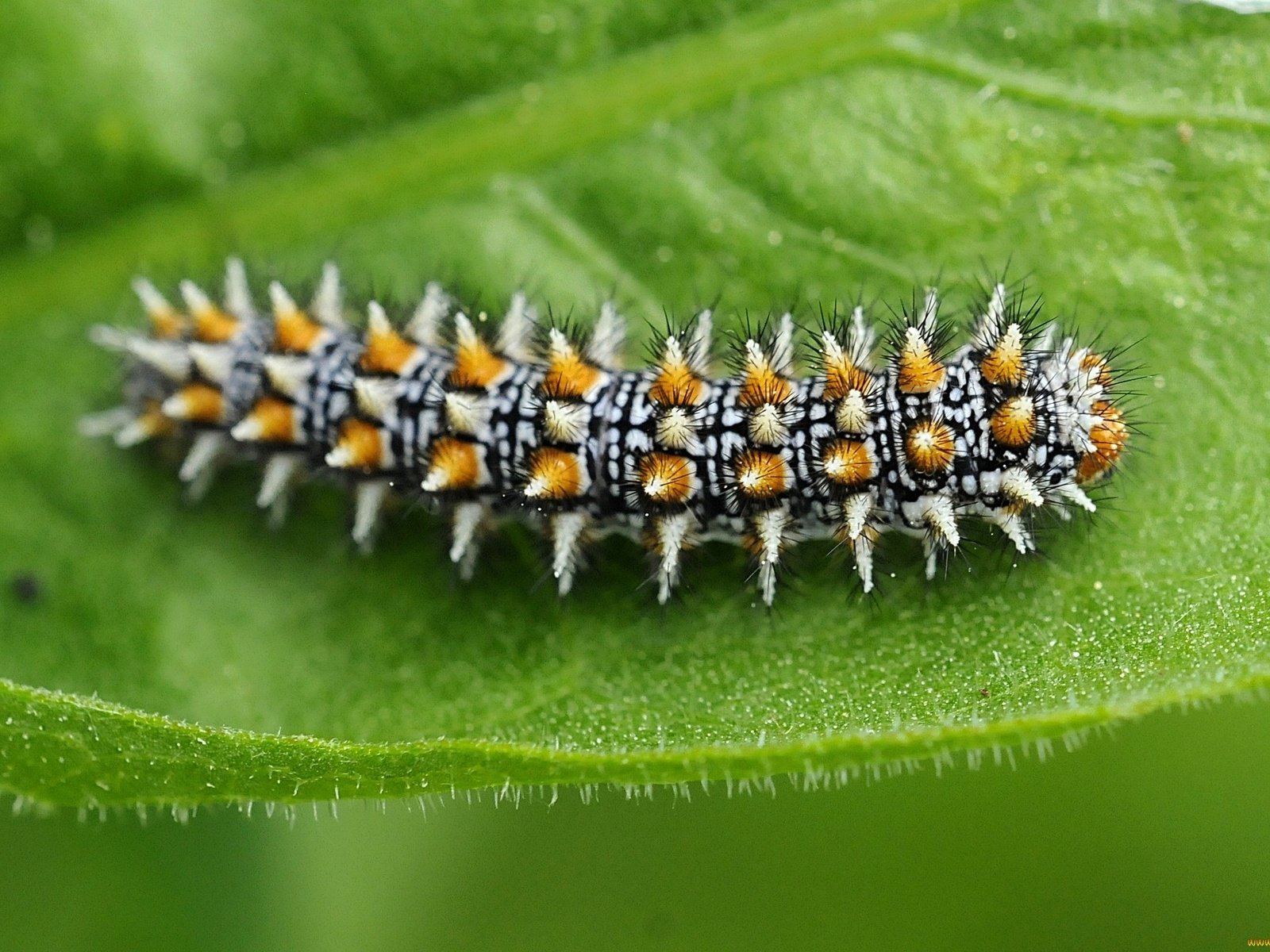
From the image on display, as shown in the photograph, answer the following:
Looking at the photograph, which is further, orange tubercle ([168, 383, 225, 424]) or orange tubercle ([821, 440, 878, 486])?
orange tubercle ([168, 383, 225, 424])

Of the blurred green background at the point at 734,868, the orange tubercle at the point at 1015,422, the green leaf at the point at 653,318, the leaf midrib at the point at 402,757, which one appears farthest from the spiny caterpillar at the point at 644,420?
the blurred green background at the point at 734,868

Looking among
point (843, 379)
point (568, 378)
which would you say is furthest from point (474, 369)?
point (843, 379)

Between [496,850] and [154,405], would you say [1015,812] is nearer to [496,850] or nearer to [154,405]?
[496,850]

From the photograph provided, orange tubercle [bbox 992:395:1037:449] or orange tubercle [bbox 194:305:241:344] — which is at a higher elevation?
orange tubercle [bbox 194:305:241:344]

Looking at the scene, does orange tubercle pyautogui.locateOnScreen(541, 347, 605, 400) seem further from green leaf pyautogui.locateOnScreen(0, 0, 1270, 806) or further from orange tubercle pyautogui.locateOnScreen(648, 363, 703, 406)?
green leaf pyautogui.locateOnScreen(0, 0, 1270, 806)

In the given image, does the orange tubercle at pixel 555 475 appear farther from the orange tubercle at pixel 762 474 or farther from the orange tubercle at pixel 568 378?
the orange tubercle at pixel 762 474

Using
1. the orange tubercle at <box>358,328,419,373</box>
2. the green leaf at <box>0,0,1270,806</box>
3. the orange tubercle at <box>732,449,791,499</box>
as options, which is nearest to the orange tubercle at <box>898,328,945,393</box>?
the green leaf at <box>0,0,1270,806</box>
